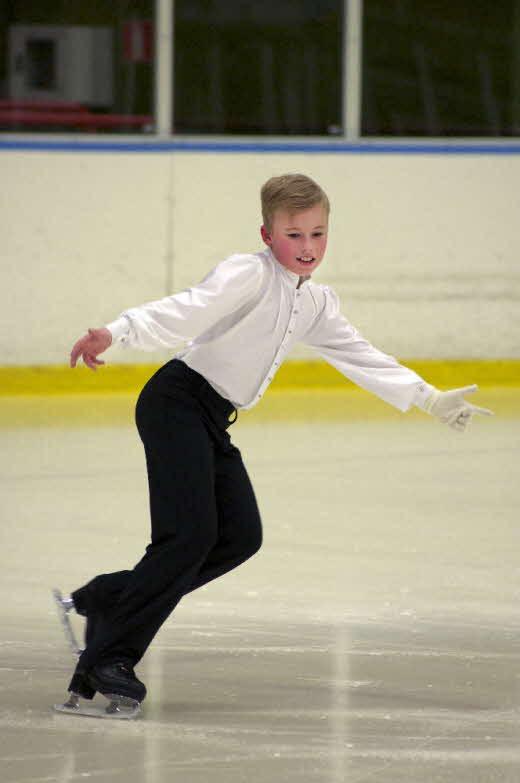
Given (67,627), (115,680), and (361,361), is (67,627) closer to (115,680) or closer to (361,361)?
(115,680)

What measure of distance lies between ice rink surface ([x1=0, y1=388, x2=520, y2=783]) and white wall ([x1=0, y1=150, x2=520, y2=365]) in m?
1.12

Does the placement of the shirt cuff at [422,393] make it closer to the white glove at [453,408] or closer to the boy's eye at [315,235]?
the white glove at [453,408]

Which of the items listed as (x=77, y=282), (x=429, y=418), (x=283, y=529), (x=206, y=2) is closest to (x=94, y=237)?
(x=77, y=282)

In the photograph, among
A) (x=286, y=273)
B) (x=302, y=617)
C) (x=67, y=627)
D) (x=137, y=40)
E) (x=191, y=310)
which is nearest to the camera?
(x=191, y=310)

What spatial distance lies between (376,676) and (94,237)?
5165mm

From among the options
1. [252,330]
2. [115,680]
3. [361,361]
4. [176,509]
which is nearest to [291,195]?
[252,330]

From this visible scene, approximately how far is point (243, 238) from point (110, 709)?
18.4 ft

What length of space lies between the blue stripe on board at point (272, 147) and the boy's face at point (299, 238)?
5.29 m

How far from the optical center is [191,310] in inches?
139

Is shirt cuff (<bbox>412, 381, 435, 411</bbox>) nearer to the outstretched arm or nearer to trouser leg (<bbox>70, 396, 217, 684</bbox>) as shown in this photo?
the outstretched arm

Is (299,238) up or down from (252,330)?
up

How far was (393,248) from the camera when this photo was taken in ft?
30.6

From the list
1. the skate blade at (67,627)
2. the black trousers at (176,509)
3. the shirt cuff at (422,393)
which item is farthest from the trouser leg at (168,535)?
the shirt cuff at (422,393)

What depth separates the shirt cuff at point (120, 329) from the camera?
3404 millimetres
